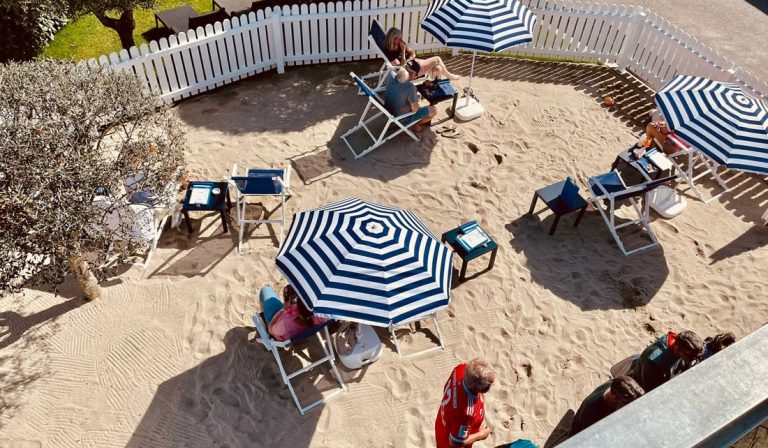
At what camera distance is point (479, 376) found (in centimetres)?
470

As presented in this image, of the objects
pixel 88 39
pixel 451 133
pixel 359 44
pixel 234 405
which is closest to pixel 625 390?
pixel 234 405

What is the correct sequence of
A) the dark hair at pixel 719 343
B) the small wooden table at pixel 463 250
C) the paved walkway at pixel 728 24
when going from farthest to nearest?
the paved walkway at pixel 728 24
the small wooden table at pixel 463 250
the dark hair at pixel 719 343

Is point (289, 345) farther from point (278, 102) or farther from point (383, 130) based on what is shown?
point (278, 102)

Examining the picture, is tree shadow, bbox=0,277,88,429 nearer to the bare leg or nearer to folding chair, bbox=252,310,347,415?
folding chair, bbox=252,310,347,415

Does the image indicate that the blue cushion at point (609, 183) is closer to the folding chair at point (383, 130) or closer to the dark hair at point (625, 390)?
the folding chair at point (383, 130)

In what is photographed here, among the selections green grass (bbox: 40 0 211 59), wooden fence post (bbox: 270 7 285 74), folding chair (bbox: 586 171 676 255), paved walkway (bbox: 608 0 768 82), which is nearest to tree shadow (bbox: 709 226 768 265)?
folding chair (bbox: 586 171 676 255)

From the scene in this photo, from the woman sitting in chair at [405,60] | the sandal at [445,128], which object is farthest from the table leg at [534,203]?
the woman sitting in chair at [405,60]

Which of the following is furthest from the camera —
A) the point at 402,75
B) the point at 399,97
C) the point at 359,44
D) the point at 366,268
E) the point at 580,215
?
the point at 359,44

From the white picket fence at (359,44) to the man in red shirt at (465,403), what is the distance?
734cm

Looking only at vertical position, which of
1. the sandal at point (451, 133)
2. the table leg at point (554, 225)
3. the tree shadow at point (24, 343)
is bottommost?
the tree shadow at point (24, 343)

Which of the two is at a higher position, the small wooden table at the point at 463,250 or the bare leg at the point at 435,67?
the bare leg at the point at 435,67

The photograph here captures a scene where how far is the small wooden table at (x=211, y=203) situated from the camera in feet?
25.2

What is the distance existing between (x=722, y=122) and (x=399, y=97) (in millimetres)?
4766

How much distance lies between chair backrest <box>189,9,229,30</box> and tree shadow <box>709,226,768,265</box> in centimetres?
1018
